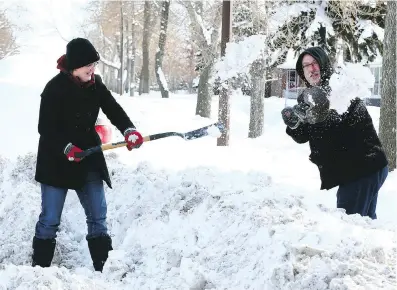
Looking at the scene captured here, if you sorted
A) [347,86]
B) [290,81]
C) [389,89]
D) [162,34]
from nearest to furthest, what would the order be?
[347,86] < [389,89] < [162,34] < [290,81]

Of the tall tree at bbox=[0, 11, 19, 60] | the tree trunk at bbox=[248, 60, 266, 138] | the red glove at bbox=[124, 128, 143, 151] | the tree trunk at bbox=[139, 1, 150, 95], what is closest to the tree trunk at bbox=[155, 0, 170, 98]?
the tree trunk at bbox=[139, 1, 150, 95]

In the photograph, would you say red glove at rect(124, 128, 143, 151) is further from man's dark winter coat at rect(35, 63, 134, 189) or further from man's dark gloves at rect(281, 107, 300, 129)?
man's dark gloves at rect(281, 107, 300, 129)

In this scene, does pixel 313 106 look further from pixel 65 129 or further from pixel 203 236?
pixel 65 129

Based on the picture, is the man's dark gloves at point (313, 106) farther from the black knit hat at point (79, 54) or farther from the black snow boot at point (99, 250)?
the black snow boot at point (99, 250)

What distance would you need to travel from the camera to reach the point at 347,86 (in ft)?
11.9

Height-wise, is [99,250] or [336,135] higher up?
[336,135]

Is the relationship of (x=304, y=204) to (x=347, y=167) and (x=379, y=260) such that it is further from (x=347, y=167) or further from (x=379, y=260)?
(x=379, y=260)

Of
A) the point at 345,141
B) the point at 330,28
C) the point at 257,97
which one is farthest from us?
the point at 330,28

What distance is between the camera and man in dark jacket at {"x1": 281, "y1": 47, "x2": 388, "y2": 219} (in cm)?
369

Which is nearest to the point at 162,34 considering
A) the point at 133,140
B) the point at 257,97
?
the point at 257,97

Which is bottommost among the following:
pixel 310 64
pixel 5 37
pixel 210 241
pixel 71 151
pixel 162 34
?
pixel 210 241

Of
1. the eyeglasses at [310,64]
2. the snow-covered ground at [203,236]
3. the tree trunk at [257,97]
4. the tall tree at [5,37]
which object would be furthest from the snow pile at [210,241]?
the tall tree at [5,37]

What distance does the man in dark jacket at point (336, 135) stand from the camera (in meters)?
3.69

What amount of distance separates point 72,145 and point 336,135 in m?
1.94
